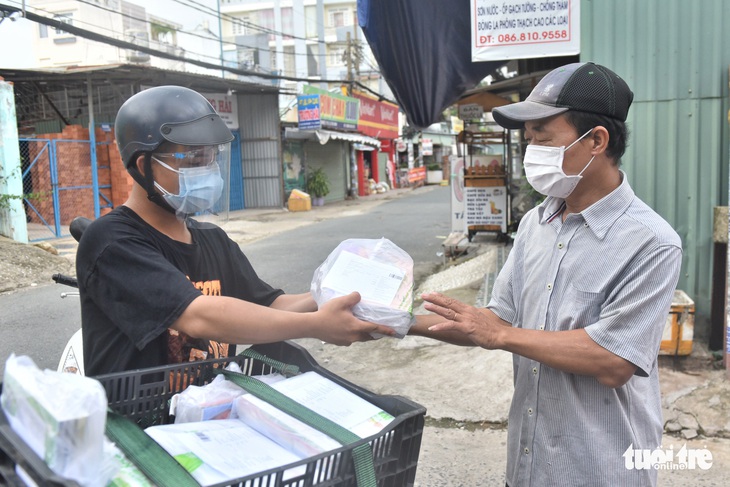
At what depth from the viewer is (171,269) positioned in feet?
5.04

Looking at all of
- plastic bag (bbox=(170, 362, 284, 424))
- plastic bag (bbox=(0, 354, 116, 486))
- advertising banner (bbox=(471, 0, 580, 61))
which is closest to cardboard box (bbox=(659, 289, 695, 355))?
advertising banner (bbox=(471, 0, 580, 61))

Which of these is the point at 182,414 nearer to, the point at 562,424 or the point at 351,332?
the point at 351,332

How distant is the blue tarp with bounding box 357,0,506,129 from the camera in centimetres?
567

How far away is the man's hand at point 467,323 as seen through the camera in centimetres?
169

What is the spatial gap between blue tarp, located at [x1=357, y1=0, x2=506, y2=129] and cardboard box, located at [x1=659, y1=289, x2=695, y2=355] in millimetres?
3165

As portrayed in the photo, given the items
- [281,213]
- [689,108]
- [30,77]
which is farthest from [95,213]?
[689,108]

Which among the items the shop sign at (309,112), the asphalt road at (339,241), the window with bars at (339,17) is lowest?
the asphalt road at (339,241)

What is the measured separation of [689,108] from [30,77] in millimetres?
14298

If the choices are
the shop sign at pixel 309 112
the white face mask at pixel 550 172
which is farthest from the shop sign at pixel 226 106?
the white face mask at pixel 550 172

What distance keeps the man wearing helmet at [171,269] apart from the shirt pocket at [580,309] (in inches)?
20.6

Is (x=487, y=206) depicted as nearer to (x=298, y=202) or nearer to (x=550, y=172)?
(x=550, y=172)

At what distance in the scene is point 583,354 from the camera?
1599 millimetres

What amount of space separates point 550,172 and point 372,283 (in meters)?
0.64

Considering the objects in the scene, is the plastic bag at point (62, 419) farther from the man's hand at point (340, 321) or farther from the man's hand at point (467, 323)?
the man's hand at point (467, 323)
